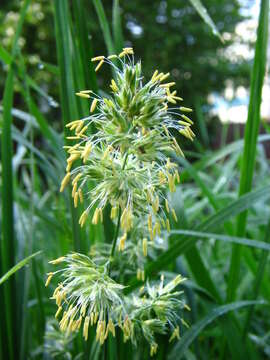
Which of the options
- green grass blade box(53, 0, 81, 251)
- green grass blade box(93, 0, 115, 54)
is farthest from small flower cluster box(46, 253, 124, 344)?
green grass blade box(93, 0, 115, 54)

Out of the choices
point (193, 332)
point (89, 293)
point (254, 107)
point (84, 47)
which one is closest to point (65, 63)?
point (84, 47)

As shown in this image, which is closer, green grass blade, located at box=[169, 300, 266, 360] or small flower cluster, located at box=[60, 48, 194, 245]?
small flower cluster, located at box=[60, 48, 194, 245]

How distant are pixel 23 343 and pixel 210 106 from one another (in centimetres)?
1689

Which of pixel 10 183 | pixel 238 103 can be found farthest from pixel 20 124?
pixel 10 183

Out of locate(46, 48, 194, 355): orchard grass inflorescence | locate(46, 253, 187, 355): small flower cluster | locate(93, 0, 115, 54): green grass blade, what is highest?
locate(93, 0, 115, 54): green grass blade

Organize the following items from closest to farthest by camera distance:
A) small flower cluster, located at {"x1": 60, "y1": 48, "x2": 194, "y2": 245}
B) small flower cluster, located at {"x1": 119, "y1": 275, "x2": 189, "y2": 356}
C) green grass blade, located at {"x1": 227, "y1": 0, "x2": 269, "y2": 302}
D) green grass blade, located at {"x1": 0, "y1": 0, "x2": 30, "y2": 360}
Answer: small flower cluster, located at {"x1": 60, "y1": 48, "x2": 194, "y2": 245}
small flower cluster, located at {"x1": 119, "y1": 275, "x2": 189, "y2": 356}
green grass blade, located at {"x1": 227, "y1": 0, "x2": 269, "y2": 302}
green grass blade, located at {"x1": 0, "y1": 0, "x2": 30, "y2": 360}

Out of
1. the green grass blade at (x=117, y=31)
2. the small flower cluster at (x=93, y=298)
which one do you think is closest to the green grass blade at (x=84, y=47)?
the green grass blade at (x=117, y=31)

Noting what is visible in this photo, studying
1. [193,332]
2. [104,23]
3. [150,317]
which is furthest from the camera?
[104,23]

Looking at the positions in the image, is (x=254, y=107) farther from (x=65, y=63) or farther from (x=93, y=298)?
(x=93, y=298)

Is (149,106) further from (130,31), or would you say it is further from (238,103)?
(130,31)

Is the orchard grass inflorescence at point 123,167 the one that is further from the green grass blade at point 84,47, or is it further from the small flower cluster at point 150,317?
the green grass blade at point 84,47

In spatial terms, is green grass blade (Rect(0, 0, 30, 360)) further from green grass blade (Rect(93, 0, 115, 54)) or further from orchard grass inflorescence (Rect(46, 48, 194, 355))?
orchard grass inflorescence (Rect(46, 48, 194, 355))

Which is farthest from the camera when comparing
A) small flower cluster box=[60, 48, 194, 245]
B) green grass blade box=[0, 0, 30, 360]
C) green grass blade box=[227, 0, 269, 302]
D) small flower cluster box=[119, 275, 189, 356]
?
green grass blade box=[0, 0, 30, 360]

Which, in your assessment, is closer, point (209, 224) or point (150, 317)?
point (150, 317)
